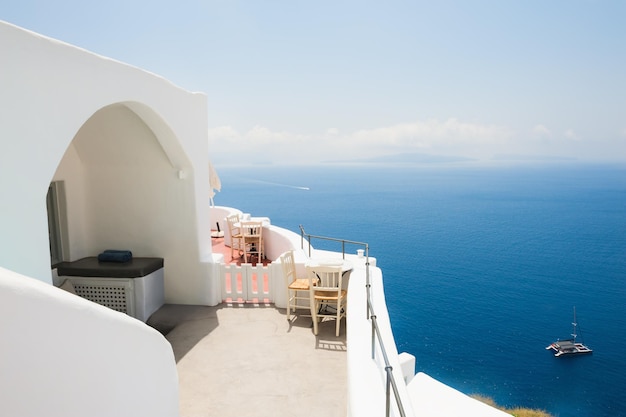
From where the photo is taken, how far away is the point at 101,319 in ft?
7.36

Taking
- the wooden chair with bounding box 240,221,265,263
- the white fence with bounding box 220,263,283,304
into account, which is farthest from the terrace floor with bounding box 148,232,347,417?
the wooden chair with bounding box 240,221,265,263

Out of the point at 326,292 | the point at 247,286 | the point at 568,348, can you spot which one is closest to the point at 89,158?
the point at 247,286

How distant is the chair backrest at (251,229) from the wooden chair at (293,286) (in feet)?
12.3

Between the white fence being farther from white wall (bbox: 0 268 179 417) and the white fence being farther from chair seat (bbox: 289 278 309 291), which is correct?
white wall (bbox: 0 268 179 417)

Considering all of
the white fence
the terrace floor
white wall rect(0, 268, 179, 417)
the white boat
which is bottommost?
the white boat

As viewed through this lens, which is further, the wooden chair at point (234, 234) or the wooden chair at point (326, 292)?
the wooden chair at point (234, 234)

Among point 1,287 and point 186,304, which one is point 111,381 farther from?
point 186,304

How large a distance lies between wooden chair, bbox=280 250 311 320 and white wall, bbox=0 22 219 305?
1.65 m

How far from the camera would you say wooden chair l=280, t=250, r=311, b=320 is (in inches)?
277

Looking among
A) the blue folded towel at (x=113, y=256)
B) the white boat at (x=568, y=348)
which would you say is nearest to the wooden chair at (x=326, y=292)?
the blue folded towel at (x=113, y=256)

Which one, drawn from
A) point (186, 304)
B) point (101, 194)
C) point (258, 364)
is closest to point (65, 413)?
point (258, 364)

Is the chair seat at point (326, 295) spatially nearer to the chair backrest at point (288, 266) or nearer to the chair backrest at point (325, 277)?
the chair backrest at point (325, 277)

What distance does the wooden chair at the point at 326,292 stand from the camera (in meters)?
6.43

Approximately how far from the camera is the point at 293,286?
7.03m
